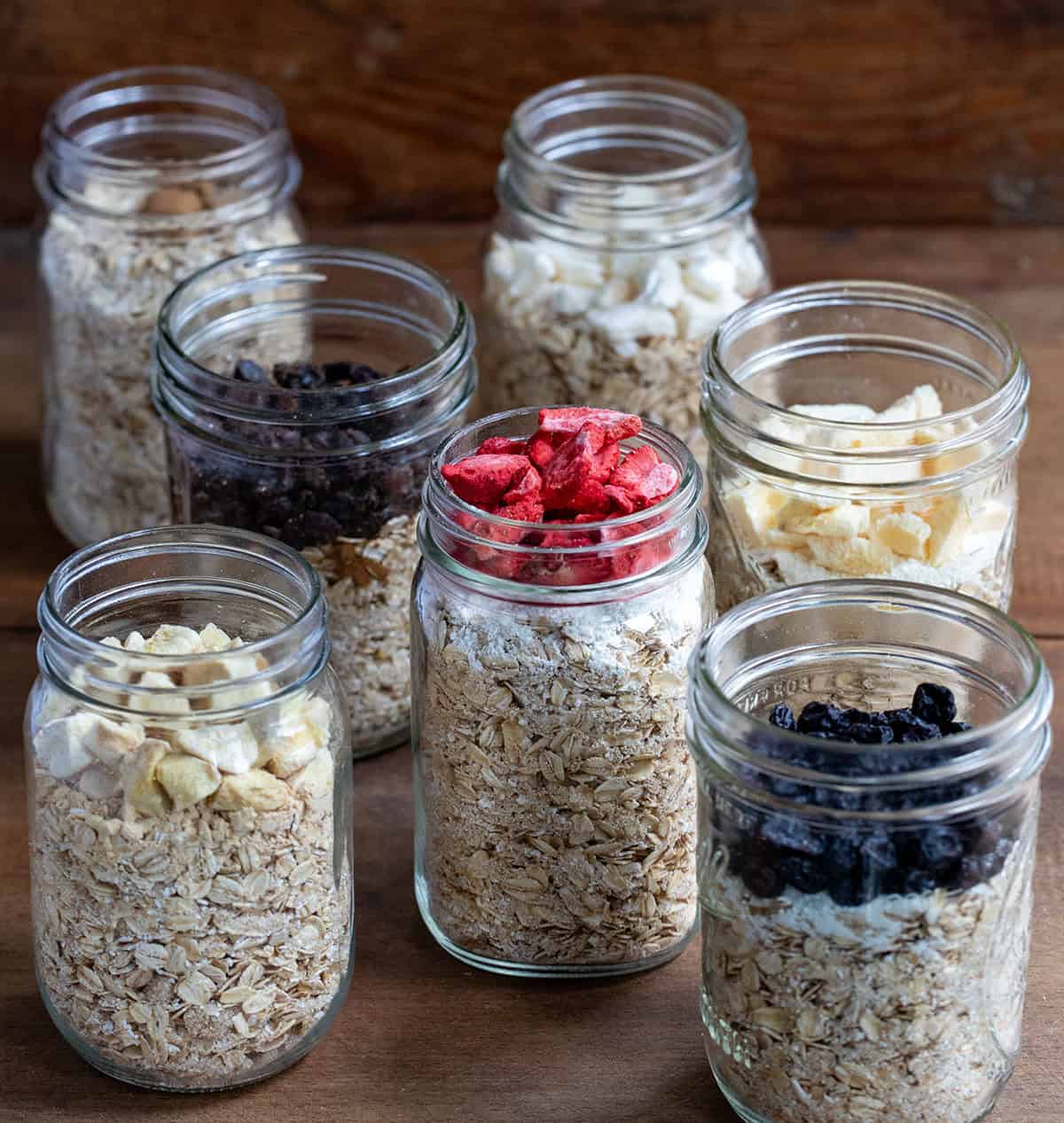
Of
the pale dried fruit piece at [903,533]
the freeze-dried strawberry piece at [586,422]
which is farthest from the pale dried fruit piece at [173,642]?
the pale dried fruit piece at [903,533]

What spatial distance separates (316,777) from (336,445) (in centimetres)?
31

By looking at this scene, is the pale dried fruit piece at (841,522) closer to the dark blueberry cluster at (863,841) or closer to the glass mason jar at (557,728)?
the glass mason jar at (557,728)

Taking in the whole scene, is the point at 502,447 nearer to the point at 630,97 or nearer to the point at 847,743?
the point at 847,743

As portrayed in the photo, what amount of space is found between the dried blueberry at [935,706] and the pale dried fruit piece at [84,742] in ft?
1.51

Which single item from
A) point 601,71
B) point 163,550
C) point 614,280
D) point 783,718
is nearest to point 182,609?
point 163,550

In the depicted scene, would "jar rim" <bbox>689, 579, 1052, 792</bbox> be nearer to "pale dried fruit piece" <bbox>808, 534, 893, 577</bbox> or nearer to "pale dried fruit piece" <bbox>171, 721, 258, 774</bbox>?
"pale dried fruit piece" <bbox>808, 534, 893, 577</bbox>

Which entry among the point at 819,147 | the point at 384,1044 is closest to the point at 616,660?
the point at 384,1044

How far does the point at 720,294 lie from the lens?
1.60 meters

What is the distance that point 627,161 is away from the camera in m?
1.84

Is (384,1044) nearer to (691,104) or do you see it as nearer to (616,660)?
(616,660)

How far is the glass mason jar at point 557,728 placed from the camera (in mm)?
1203

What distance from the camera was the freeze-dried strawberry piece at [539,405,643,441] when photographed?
1.26 m

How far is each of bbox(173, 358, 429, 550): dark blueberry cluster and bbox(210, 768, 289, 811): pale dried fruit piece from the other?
30 centimetres

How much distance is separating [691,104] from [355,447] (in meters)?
0.58
